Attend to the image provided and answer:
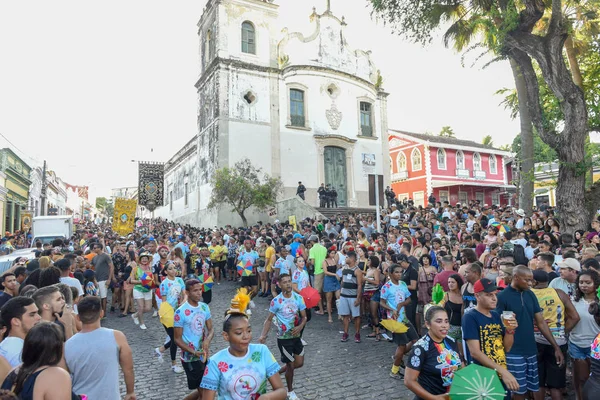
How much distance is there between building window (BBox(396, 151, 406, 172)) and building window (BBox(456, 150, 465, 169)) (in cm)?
471

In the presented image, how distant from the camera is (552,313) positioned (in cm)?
488

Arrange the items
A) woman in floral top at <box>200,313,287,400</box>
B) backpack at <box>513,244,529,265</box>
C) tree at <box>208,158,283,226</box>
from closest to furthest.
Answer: woman in floral top at <box>200,313,287,400</box>, backpack at <box>513,244,529,265</box>, tree at <box>208,158,283,226</box>

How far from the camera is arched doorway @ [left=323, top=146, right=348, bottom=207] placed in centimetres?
2811

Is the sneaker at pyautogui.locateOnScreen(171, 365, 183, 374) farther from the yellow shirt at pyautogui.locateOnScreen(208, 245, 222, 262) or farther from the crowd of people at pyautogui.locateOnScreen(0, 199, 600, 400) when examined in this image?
the yellow shirt at pyautogui.locateOnScreen(208, 245, 222, 262)

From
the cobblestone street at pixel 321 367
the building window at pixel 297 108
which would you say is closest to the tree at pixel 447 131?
the building window at pixel 297 108

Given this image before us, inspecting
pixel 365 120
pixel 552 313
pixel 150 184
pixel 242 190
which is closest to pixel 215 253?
pixel 242 190

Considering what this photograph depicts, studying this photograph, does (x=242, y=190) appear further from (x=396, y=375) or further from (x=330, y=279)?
(x=396, y=375)

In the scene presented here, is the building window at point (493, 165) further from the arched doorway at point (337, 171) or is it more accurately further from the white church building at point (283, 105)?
the arched doorway at point (337, 171)

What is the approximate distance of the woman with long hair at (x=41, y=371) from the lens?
261 cm

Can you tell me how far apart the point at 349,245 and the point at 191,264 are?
14.0 ft

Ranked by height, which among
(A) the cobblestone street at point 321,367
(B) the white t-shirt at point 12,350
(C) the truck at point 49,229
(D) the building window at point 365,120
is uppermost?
(D) the building window at point 365,120

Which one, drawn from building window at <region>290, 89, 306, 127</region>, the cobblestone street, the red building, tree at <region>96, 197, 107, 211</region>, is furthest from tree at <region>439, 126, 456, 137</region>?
tree at <region>96, 197, 107, 211</region>

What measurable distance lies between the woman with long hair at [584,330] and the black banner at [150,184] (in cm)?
3026

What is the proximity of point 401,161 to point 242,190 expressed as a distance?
19864 millimetres
